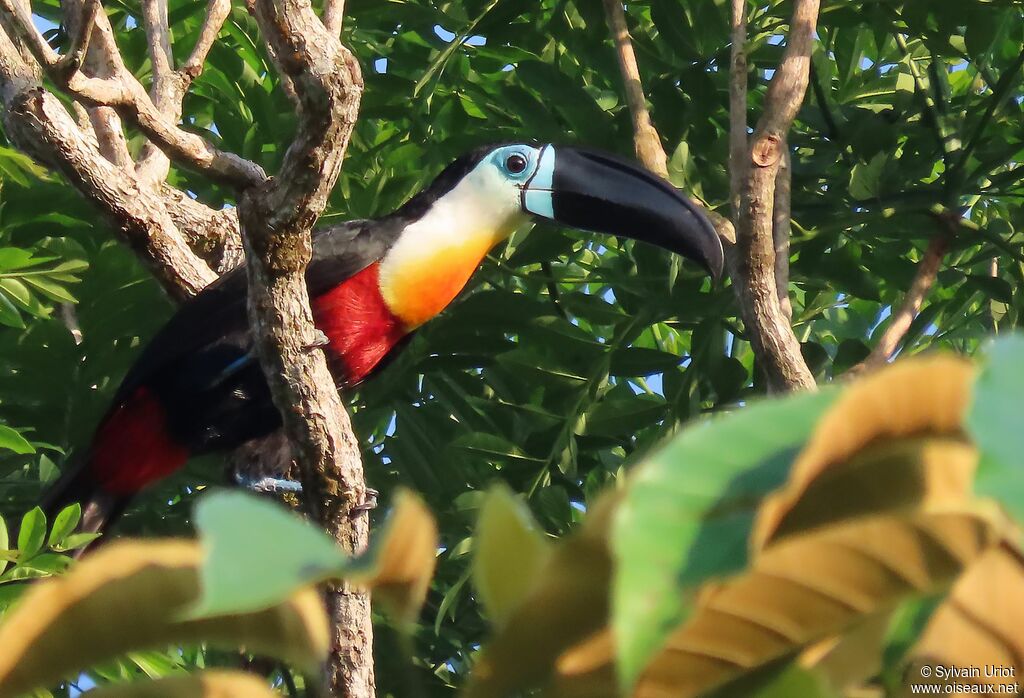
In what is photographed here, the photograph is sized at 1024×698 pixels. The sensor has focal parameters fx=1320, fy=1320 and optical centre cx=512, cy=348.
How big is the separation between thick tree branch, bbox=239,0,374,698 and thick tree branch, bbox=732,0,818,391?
2.30 feet

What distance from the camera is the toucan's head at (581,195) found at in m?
3.09

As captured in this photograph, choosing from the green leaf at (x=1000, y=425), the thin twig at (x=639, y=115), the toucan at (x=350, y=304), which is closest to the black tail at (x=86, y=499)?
the toucan at (x=350, y=304)

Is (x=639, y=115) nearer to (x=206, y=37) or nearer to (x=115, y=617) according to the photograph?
(x=206, y=37)

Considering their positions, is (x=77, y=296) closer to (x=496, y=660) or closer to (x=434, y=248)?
(x=434, y=248)

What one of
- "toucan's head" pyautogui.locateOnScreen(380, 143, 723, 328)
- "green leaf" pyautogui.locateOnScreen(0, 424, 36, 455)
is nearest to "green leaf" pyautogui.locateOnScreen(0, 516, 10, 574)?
"green leaf" pyautogui.locateOnScreen(0, 424, 36, 455)

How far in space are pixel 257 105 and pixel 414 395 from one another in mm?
846

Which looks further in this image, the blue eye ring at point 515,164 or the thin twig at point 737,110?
the blue eye ring at point 515,164

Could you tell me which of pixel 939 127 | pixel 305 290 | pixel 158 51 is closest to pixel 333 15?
pixel 305 290

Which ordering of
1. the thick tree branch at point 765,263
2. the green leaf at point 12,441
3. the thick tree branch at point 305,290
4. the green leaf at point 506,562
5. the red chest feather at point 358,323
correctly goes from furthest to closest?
the red chest feather at point 358,323 → the green leaf at point 12,441 → the thick tree branch at point 765,263 → the thick tree branch at point 305,290 → the green leaf at point 506,562

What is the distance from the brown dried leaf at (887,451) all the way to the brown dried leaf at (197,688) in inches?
13.3

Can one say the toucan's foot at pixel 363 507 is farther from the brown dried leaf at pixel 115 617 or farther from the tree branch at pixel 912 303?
the brown dried leaf at pixel 115 617

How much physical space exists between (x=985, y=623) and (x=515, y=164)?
307cm

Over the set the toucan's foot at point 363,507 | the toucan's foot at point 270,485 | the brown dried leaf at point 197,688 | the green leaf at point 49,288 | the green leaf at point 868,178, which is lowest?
the brown dried leaf at point 197,688

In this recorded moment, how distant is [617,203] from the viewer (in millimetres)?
3359
